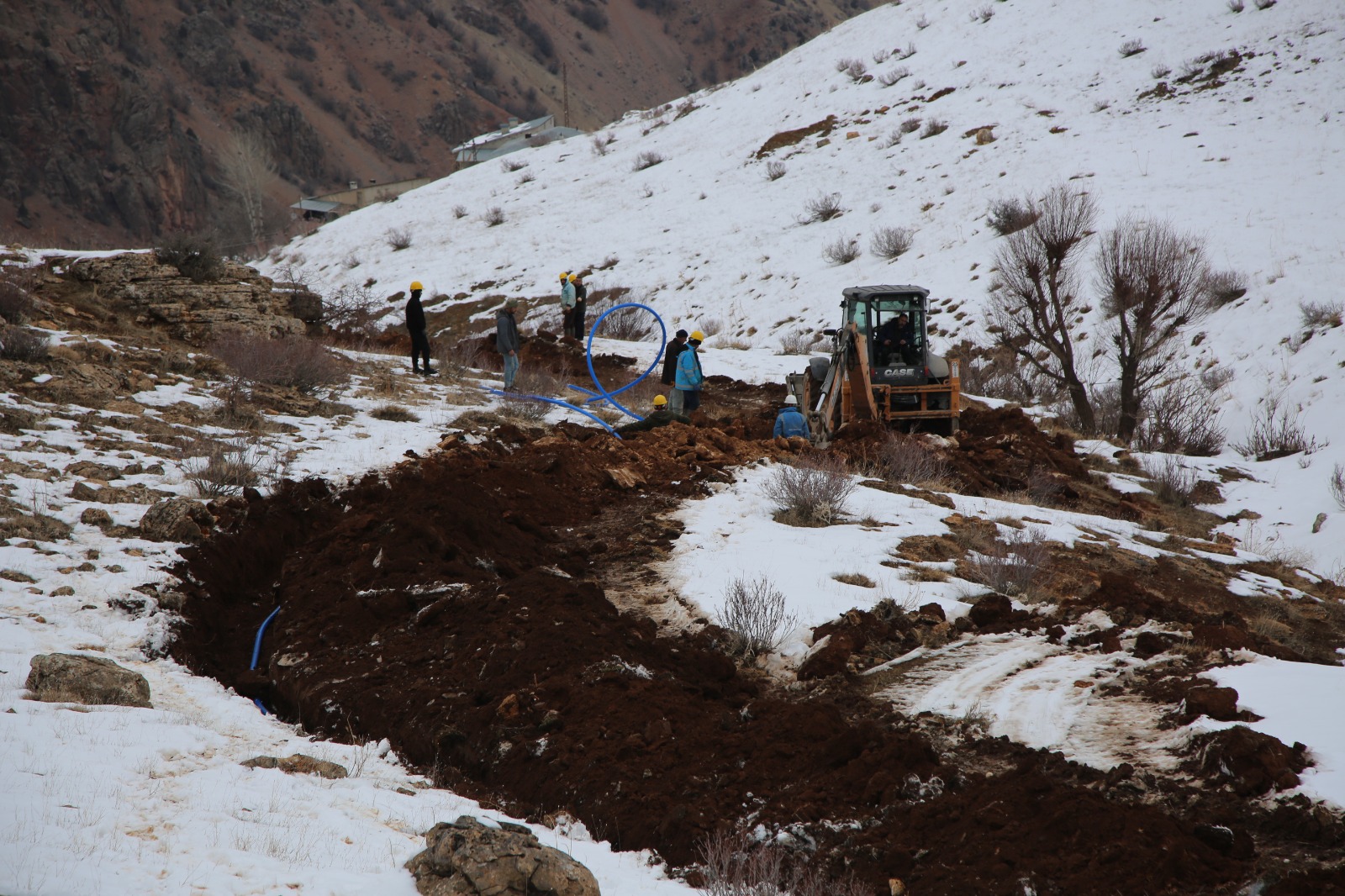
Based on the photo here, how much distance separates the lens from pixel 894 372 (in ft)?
43.7

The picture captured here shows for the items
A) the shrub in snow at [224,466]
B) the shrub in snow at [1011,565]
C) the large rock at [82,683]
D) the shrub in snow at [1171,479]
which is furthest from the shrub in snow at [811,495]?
the shrub in snow at [1171,479]

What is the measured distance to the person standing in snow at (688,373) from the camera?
1383 centimetres

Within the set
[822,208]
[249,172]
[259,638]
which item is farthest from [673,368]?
[249,172]

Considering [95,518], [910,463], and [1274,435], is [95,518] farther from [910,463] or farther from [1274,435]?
[1274,435]

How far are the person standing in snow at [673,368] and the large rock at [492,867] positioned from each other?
10.9 m

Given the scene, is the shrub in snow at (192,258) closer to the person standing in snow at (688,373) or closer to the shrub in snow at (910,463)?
the person standing in snow at (688,373)

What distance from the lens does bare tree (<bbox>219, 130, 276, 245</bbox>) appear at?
59125 millimetres

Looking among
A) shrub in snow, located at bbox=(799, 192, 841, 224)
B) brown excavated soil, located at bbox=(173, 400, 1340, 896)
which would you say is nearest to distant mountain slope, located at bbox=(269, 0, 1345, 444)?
shrub in snow, located at bbox=(799, 192, 841, 224)

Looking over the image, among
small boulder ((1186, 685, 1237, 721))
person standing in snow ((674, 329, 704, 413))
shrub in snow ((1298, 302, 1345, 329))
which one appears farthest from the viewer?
shrub in snow ((1298, 302, 1345, 329))

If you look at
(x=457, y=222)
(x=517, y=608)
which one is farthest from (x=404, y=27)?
(x=517, y=608)

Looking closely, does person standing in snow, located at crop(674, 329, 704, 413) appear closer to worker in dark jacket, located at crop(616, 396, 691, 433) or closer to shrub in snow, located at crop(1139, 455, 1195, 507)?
worker in dark jacket, located at crop(616, 396, 691, 433)

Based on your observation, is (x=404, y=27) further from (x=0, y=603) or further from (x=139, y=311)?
(x=0, y=603)

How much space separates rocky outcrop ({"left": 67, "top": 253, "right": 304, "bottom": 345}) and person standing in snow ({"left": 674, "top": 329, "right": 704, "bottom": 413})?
7.22m

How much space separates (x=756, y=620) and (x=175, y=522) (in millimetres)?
5044
